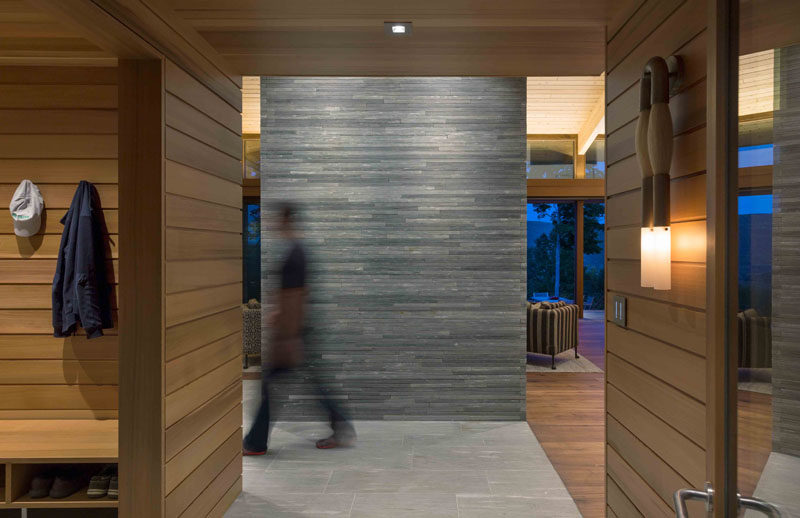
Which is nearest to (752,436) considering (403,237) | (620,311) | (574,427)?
(620,311)

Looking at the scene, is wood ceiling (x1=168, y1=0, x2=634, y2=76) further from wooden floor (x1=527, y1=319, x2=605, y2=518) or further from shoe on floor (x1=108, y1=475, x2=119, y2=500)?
wooden floor (x1=527, y1=319, x2=605, y2=518)

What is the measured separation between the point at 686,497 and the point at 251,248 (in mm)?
8289

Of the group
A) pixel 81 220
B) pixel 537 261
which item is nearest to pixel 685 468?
pixel 81 220

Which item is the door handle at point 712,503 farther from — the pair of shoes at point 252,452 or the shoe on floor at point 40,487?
the pair of shoes at point 252,452

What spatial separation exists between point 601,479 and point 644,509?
142cm

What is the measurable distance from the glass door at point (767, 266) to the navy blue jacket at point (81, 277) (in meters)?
2.80

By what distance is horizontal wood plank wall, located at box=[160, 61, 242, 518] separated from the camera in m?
2.31

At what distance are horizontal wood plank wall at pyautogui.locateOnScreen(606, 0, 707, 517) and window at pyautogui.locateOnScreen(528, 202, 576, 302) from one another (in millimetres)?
9694

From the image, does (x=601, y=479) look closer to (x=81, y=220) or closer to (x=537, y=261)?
(x=81, y=220)

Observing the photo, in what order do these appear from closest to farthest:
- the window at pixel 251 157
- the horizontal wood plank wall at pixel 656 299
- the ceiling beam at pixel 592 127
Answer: the horizontal wood plank wall at pixel 656 299 < the ceiling beam at pixel 592 127 < the window at pixel 251 157

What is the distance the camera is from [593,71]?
2973 millimetres

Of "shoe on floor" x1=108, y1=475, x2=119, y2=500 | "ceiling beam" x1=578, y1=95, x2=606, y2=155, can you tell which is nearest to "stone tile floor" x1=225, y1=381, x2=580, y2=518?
"shoe on floor" x1=108, y1=475, x2=119, y2=500

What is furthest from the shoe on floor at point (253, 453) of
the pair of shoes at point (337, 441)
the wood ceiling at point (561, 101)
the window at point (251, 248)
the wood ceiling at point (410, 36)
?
the wood ceiling at point (561, 101)

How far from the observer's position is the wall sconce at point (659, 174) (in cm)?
167
